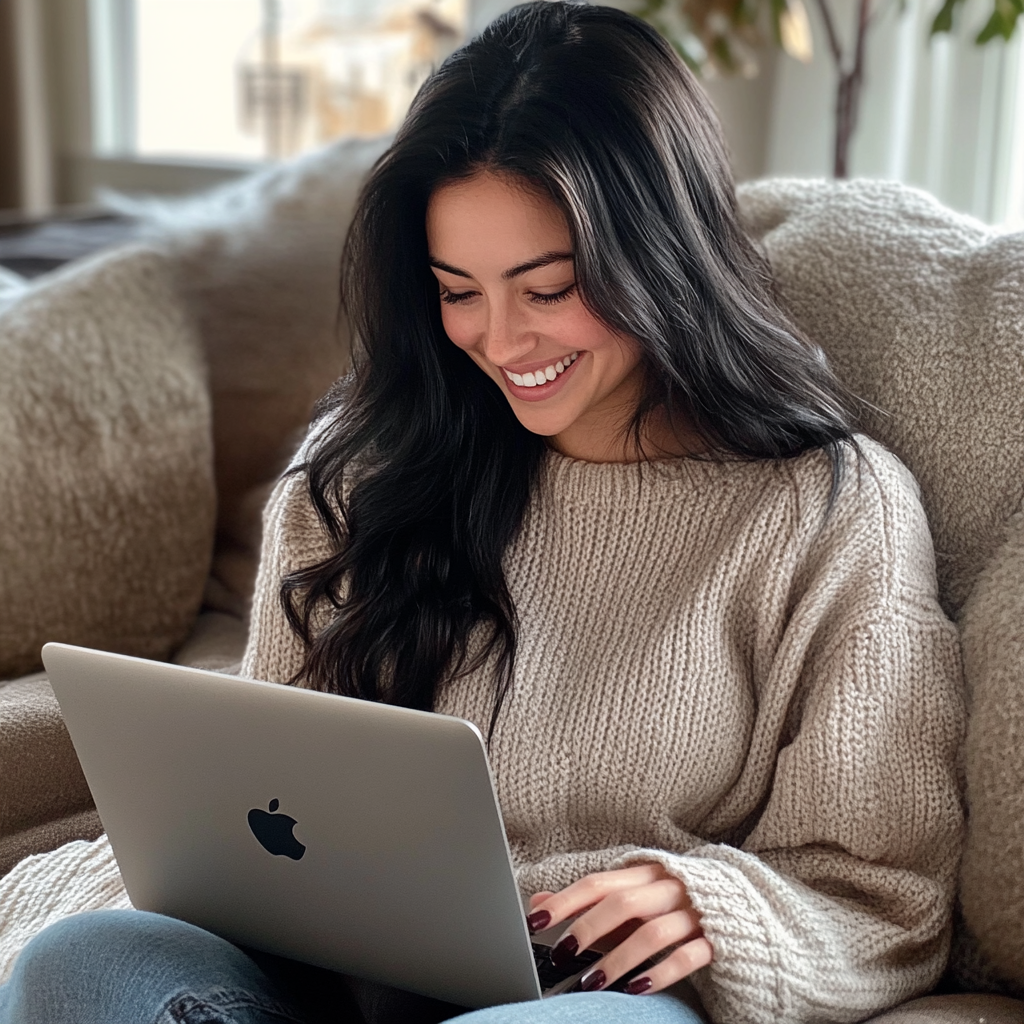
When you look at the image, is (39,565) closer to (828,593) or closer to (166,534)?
(166,534)

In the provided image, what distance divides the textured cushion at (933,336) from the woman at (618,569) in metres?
0.06

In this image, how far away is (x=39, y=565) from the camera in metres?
1.61

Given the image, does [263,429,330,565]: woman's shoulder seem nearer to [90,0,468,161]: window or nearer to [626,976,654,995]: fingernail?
[626,976,654,995]: fingernail

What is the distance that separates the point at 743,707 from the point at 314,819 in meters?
0.43

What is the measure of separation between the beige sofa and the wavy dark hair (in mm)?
110

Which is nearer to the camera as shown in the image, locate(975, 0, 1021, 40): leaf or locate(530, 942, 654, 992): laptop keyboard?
locate(530, 942, 654, 992): laptop keyboard

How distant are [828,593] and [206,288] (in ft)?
3.58

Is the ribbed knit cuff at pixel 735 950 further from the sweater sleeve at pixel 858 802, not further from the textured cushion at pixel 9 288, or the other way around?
the textured cushion at pixel 9 288

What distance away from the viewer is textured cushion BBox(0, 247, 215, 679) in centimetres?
161

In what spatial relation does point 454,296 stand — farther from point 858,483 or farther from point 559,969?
point 559,969

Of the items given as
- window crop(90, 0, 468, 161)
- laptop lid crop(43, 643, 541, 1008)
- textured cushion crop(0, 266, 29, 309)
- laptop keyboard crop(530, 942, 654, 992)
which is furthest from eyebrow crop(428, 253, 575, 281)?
window crop(90, 0, 468, 161)

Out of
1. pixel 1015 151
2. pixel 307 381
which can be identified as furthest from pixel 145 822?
pixel 1015 151

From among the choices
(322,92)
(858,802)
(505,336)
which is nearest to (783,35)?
(505,336)

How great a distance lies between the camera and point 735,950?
943mm
